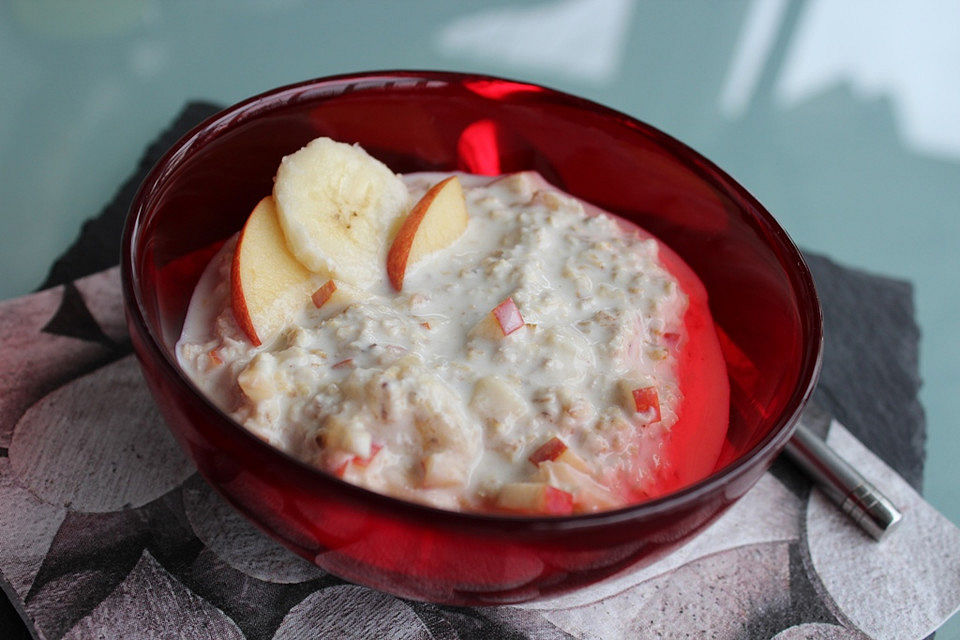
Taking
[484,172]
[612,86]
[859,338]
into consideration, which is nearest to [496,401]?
[484,172]

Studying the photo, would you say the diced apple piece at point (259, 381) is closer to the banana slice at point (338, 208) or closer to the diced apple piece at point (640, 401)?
the banana slice at point (338, 208)

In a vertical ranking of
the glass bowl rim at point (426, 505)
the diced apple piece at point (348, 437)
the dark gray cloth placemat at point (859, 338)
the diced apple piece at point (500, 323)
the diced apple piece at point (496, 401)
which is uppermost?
the glass bowl rim at point (426, 505)

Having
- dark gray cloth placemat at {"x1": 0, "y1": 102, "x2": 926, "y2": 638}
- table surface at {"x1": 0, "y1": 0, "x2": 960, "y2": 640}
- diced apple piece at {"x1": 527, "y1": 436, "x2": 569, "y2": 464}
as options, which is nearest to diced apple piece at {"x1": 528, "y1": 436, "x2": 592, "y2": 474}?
diced apple piece at {"x1": 527, "y1": 436, "x2": 569, "y2": 464}

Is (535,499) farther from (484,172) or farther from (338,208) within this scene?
(484,172)

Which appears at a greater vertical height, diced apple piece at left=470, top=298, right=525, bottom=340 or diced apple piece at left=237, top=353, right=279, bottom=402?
diced apple piece at left=470, top=298, right=525, bottom=340

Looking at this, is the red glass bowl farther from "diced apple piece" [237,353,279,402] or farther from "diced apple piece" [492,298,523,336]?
"diced apple piece" [492,298,523,336]

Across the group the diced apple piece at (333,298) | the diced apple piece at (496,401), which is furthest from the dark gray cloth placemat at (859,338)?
the diced apple piece at (333,298)

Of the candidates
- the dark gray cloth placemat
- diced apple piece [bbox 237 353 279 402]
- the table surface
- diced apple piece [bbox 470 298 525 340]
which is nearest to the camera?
diced apple piece [bbox 237 353 279 402]
